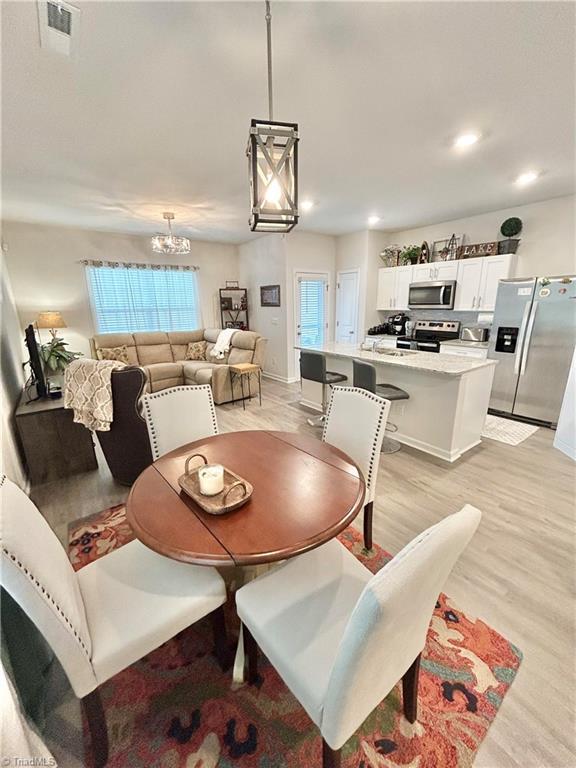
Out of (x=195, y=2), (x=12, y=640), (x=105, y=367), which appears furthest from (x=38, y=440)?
(x=195, y=2)

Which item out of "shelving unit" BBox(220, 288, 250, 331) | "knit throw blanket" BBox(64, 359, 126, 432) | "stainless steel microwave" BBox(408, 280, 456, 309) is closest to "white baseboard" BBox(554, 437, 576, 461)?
"stainless steel microwave" BBox(408, 280, 456, 309)

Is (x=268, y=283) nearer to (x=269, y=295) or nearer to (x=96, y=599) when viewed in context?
(x=269, y=295)

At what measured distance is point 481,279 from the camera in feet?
14.3

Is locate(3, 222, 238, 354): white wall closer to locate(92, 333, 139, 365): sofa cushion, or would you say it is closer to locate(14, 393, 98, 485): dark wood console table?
locate(92, 333, 139, 365): sofa cushion

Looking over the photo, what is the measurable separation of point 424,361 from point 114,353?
4.72 meters

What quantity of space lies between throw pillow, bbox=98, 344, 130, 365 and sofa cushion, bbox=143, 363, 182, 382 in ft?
1.44

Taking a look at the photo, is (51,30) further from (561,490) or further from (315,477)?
(561,490)

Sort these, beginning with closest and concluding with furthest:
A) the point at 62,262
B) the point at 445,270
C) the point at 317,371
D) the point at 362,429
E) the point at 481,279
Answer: the point at 362,429 < the point at 317,371 < the point at 481,279 < the point at 445,270 < the point at 62,262

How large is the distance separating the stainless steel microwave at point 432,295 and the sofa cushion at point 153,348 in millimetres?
4447

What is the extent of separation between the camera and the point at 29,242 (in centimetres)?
468

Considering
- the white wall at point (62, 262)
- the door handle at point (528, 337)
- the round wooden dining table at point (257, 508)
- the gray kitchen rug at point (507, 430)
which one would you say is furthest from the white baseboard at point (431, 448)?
the white wall at point (62, 262)

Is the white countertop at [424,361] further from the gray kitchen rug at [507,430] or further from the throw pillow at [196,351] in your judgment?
the throw pillow at [196,351]

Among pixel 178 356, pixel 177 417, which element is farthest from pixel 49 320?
pixel 177 417

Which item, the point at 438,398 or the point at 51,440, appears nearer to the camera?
the point at 51,440
